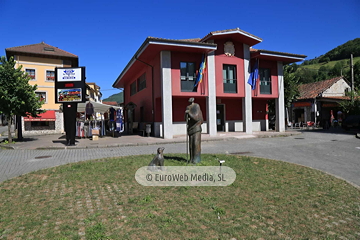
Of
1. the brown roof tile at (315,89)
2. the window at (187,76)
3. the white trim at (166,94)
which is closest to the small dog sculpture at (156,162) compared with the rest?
the white trim at (166,94)

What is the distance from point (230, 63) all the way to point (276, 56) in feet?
14.2

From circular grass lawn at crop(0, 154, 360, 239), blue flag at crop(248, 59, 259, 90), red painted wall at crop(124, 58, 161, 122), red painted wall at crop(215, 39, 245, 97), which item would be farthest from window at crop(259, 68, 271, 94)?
circular grass lawn at crop(0, 154, 360, 239)

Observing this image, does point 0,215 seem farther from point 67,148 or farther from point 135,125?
point 135,125

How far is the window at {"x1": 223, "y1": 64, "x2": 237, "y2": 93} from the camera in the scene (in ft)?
61.3

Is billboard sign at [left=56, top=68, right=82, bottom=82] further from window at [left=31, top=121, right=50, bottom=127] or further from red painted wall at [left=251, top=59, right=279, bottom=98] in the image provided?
window at [left=31, top=121, right=50, bottom=127]

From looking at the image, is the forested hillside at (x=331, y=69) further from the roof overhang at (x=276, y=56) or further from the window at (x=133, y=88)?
the window at (x=133, y=88)

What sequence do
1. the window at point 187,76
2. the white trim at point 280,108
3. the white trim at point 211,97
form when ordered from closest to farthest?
1. the window at point 187,76
2. the white trim at point 211,97
3. the white trim at point 280,108

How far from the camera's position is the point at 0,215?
3.69 m

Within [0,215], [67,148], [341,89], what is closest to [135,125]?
[67,148]

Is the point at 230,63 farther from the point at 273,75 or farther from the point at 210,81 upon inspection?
the point at 273,75

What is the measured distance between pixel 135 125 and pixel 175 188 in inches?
677

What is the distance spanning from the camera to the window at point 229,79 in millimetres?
18672

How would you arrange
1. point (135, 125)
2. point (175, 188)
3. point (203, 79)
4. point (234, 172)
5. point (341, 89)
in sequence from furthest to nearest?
point (341, 89) < point (135, 125) < point (203, 79) < point (234, 172) < point (175, 188)

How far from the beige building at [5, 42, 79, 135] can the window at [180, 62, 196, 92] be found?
17.0 m
